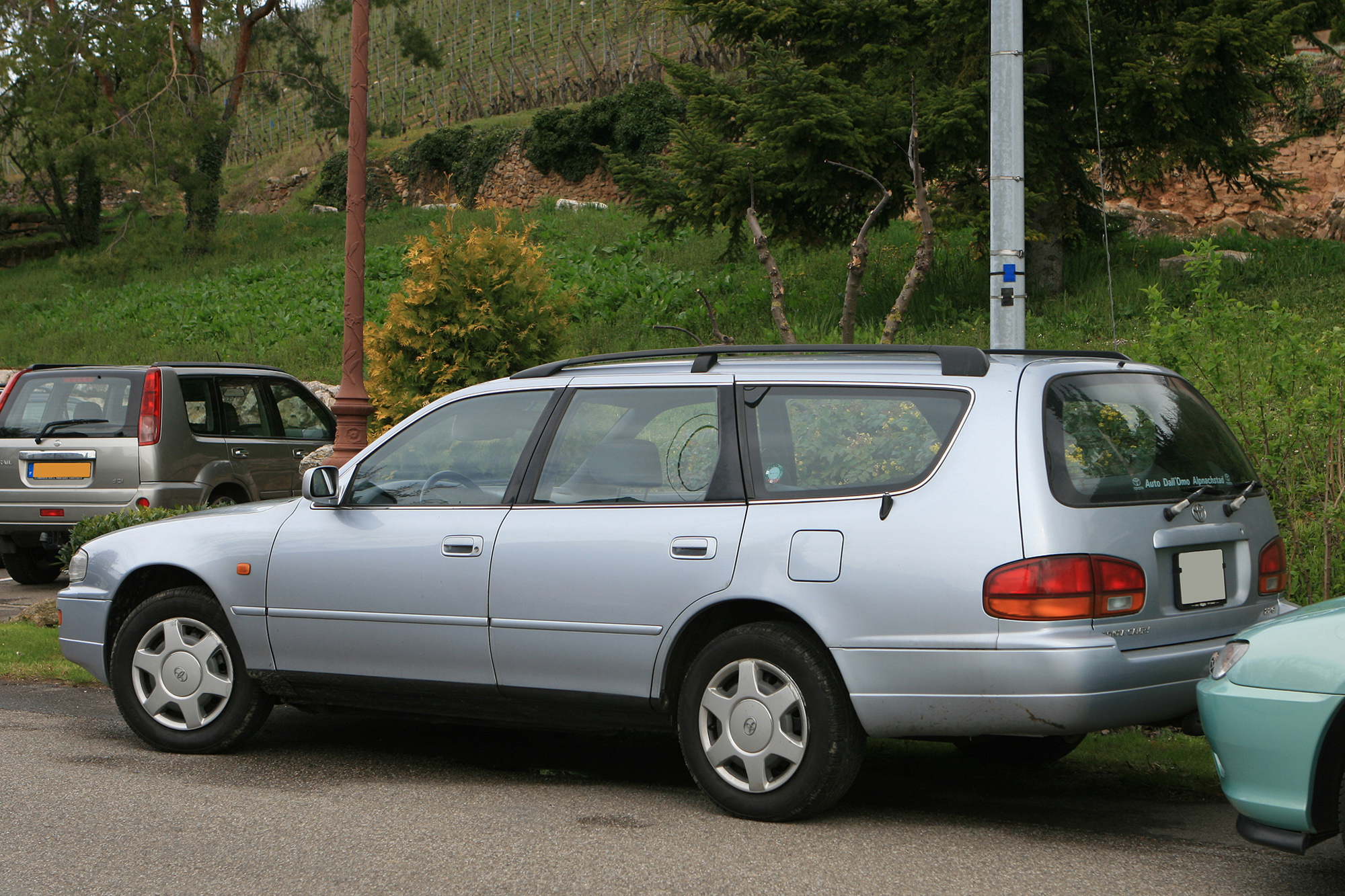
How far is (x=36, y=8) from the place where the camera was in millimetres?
35594

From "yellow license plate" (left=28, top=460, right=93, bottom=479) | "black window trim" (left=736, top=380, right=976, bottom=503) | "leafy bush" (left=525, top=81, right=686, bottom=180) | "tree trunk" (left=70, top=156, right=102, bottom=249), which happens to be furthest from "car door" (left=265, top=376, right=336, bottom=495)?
"tree trunk" (left=70, top=156, right=102, bottom=249)

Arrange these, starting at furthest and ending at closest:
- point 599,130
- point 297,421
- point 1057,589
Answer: point 599,130
point 297,421
point 1057,589

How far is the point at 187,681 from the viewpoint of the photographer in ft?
18.9

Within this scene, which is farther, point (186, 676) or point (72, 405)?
point (72, 405)

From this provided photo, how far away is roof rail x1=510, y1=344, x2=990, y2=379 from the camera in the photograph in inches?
179

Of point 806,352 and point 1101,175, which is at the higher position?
point 1101,175

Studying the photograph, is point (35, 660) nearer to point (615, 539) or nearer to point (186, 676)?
point (186, 676)

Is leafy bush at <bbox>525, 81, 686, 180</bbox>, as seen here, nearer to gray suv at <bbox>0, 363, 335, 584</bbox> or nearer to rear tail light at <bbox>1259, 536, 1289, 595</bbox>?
gray suv at <bbox>0, 363, 335, 584</bbox>

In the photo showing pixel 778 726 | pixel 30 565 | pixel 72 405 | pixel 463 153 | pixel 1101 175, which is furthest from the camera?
pixel 463 153

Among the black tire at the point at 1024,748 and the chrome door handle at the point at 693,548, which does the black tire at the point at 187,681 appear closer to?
the chrome door handle at the point at 693,548

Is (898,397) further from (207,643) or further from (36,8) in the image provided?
(36,8)

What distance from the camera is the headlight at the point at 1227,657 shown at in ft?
12.4

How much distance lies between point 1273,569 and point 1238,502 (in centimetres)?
37

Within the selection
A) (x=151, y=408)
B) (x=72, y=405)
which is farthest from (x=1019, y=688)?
(x=72, y=405)
